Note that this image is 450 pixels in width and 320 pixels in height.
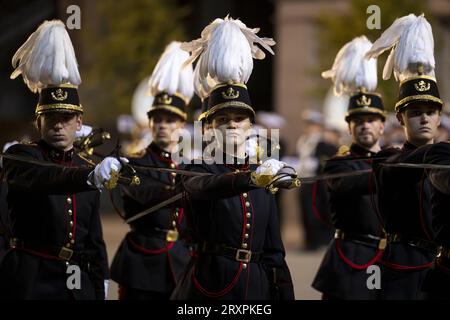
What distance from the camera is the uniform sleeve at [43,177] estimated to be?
604 centimetres

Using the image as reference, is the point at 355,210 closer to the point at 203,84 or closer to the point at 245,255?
the point at 203,84

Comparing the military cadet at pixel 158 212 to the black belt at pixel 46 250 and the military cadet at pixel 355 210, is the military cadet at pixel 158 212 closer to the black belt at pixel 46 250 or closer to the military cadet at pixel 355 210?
the military cadet at pixel 355 210

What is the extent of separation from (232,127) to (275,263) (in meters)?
0.82

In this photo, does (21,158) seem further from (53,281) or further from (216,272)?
(216,272)

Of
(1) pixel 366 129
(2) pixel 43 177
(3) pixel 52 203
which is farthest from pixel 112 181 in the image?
(1) pixel 366 129

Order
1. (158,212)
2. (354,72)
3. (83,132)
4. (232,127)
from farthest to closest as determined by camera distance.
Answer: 1. (354,72)
2. (158,212)
3. (83,132)
4. (232,127)

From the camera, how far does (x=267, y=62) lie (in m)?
24.4

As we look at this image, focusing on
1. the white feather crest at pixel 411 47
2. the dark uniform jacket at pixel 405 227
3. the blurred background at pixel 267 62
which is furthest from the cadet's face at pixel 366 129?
the blurred background at pixel 267 62

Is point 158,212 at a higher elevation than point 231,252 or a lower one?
higher

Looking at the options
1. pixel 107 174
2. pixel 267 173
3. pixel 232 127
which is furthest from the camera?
pixel 232 127

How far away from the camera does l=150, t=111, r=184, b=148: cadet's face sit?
8.70 meters
